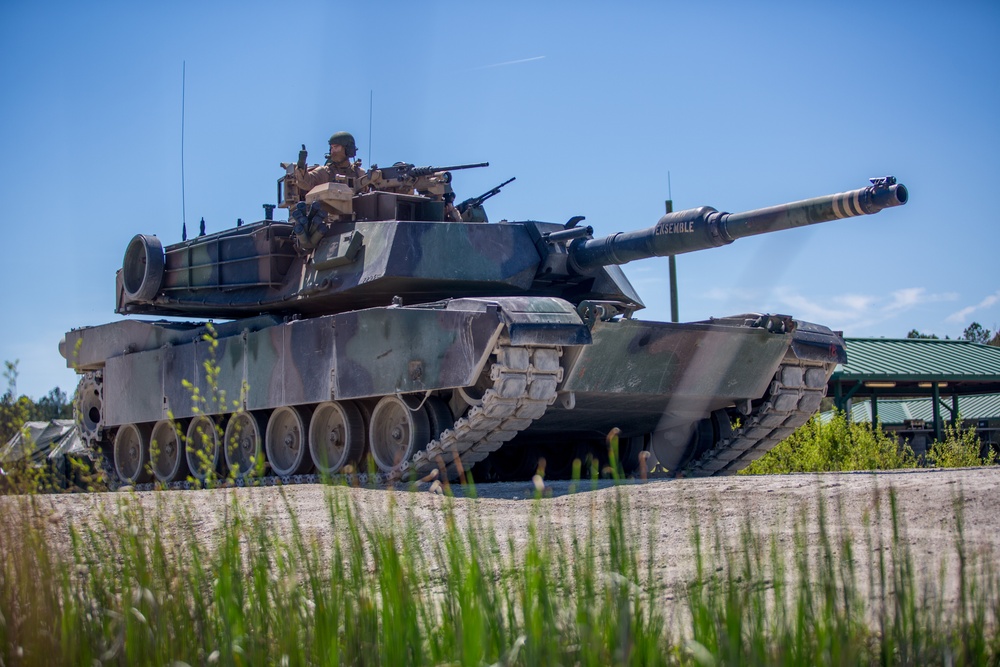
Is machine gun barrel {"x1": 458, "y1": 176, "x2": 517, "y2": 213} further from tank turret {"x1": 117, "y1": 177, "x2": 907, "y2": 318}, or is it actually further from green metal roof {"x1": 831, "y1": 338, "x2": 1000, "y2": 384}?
green metal roof {"x1": 831, "y1": 338, "x2": 1000, "y2": 384}

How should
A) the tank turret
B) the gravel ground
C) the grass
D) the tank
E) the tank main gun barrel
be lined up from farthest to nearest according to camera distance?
the tank turret
the tank
the tank main gun barrel
the gravel ground
the grass

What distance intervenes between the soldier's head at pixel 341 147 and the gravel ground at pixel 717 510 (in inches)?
252

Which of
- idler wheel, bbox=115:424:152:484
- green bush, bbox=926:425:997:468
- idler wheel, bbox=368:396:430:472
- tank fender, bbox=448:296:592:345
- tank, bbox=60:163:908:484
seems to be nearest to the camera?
tank fender, bbox=448:296:592:345

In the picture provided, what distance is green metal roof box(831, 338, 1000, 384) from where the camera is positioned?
22984 mm

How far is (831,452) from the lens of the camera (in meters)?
17.8

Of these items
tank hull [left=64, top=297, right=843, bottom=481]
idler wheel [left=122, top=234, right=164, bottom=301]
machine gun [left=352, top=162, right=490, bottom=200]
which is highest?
machine gun [left=352, top=162, right=490, bottom=200]

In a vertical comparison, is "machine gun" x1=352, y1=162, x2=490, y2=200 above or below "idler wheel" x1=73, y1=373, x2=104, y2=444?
above

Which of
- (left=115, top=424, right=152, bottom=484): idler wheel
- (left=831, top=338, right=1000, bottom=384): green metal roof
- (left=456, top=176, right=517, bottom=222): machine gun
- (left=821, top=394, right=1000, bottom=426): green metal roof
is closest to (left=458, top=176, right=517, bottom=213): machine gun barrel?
(left=456, top=176, right=517, bottom=222): machine gun

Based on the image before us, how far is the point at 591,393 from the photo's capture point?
Result: 10.9 meters

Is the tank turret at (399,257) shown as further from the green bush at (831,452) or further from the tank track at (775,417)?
the green bush at (831,452)

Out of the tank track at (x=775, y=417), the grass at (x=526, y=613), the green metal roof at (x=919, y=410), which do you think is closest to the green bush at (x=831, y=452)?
the tank track at (x=775, y=417)

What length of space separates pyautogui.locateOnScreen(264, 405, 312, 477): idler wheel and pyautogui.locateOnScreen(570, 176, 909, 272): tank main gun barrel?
344 cm

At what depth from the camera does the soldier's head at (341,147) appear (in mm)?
14000

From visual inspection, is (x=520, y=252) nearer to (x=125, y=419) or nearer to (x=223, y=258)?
(x=223, y=258)
